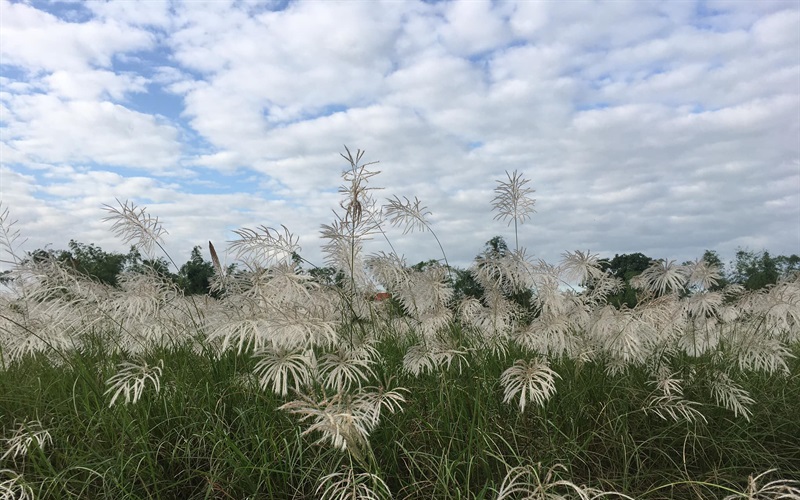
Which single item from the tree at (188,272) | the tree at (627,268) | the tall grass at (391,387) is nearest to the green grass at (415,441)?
the tall grass at (391,387)

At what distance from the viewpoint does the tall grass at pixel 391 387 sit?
7.48 ft

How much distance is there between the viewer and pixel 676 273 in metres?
3.47

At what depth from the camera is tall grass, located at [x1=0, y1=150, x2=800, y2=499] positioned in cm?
228

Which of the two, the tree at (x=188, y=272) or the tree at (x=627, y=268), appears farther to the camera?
→ the tree at (x=627, y=268)

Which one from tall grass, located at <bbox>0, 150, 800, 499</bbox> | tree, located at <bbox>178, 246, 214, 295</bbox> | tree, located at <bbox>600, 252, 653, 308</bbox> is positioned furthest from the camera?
tree, located at <bbox>600, 252, 653, 308</bbox>

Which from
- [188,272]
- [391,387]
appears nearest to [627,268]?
[391,387]

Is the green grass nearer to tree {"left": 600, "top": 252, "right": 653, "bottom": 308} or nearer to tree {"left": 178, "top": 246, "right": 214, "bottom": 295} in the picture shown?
tree {"left": 178, "top": 246, "right": 214, "bottom": 295}

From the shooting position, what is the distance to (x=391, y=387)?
2.99 meters

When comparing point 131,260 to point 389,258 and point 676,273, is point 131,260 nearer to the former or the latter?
point 389,258

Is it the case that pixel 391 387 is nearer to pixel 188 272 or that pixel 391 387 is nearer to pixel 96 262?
pixel 188 272

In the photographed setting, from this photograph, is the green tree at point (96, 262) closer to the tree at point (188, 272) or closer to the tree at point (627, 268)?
the tree at point (188, 272)

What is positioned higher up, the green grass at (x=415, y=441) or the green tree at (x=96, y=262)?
the green tree at (x=96, y=262)

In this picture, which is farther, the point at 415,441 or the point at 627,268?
the point at 627,268

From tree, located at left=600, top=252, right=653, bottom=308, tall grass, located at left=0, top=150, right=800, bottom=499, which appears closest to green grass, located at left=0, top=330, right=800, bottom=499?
tall grass, located at left=0, top=150, right=800, bottom=499
